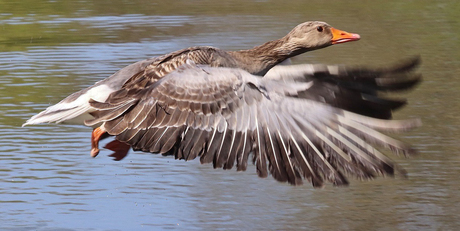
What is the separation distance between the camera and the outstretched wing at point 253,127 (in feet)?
19.6

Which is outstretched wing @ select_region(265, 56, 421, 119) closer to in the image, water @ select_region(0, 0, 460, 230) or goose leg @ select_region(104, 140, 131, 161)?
water @ select_region(0, 0, 460, 230)

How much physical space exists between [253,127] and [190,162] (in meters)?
2.51

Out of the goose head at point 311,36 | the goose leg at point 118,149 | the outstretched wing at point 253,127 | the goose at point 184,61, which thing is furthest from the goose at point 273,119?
the goose head at point 311,36

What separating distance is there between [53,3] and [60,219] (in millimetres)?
11914

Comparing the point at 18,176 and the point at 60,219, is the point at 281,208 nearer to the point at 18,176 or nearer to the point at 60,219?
the point at 60,219

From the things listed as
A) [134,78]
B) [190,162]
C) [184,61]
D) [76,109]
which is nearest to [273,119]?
[184,61]

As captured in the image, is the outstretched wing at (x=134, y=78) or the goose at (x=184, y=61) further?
the goose at (x=184, y=61)

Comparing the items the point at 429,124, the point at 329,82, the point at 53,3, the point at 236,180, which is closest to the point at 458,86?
the point at 429,124

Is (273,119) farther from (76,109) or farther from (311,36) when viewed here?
(76,109)

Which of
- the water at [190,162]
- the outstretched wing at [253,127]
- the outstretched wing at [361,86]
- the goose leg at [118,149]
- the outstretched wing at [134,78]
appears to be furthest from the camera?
the goose leg at [118,149]

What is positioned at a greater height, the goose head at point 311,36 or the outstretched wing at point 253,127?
the goose head at point 311,36

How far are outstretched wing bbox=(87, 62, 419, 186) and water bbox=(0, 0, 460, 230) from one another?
0.85 m

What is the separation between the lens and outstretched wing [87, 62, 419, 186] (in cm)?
597

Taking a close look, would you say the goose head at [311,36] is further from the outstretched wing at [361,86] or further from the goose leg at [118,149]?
the goose leg at [118,149]
